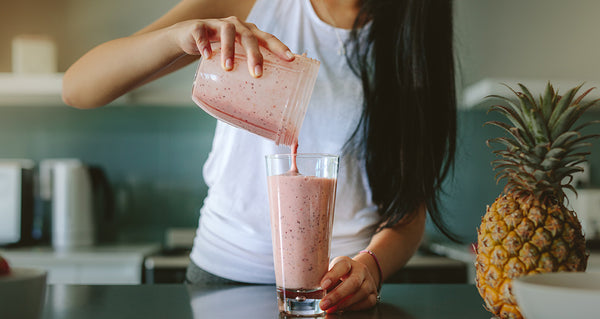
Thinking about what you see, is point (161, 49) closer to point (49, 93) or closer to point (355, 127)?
point (355, 127)

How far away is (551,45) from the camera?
2996 millimetres

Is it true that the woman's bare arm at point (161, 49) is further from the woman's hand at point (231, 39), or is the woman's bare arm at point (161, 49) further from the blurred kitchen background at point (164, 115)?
the blurred kitchen background at point (164, 115)

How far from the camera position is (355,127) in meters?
1.21

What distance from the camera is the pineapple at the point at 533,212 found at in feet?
2.30

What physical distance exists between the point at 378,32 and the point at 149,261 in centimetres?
161

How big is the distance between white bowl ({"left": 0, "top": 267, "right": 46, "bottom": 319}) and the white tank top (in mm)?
571

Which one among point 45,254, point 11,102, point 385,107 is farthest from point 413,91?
point 11,102

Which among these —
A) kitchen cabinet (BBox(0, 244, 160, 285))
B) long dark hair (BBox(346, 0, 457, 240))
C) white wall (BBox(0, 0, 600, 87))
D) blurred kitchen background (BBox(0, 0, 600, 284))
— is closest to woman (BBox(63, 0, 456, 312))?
long dark hair (BBox(346, 0, 457, 240))

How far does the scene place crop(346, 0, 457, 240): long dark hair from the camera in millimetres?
1143

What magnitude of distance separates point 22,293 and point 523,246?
62cm

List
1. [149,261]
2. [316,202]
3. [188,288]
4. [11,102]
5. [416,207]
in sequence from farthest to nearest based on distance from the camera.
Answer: [11,102], [149,261], [416,207], [188,288], [316,202]

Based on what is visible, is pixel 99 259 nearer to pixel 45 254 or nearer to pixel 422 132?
pixel 45 254

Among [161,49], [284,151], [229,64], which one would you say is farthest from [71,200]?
[229,64]

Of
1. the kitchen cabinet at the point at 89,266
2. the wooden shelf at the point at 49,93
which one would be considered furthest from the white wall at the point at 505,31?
the kitchen cabinet at the point at 89,266
